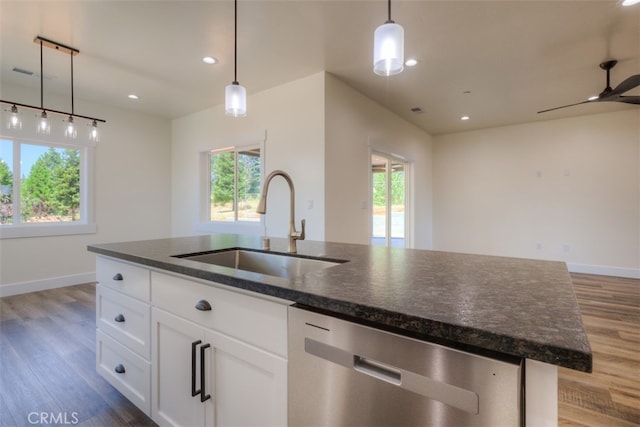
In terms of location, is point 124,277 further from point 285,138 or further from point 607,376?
point 607,376

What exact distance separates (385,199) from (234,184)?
2.48 meters

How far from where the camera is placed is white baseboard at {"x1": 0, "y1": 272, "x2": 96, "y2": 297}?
13.2ft

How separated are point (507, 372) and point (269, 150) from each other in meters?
3.83

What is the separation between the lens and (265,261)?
5.97 ft

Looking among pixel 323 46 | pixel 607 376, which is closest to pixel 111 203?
pixel 323 46

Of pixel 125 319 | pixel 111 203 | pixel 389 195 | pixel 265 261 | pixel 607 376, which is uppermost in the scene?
pixel 389 195

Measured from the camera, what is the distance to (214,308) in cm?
122

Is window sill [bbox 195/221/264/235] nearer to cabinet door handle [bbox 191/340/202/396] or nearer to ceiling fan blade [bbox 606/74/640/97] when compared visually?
cabinet door handle [bbox 191/340/202/396]

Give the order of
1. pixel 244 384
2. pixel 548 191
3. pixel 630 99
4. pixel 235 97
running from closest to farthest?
pixel 244 384 < pixel 235 97 < pixel 630 99 < pixel 548 191

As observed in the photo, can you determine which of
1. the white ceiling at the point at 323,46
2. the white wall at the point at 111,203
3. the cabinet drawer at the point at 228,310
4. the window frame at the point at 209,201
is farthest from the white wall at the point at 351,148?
the white wall at the point at 111,203

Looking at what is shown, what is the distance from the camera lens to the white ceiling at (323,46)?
247 centimetres

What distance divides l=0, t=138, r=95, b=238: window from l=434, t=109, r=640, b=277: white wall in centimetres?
650

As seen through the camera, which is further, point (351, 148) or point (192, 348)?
point (351, 148)

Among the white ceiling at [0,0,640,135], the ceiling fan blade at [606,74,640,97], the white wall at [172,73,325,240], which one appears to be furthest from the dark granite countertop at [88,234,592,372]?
the ceiling fan blade at [606,74,640,97]
